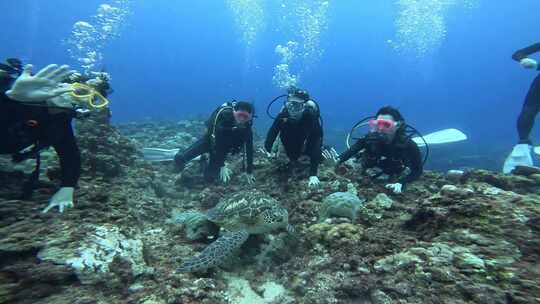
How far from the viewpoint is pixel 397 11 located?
3752 inches

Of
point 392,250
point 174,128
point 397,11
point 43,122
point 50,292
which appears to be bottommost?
point 174,128

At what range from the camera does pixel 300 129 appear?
23.6 ft

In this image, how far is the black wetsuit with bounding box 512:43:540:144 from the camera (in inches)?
323

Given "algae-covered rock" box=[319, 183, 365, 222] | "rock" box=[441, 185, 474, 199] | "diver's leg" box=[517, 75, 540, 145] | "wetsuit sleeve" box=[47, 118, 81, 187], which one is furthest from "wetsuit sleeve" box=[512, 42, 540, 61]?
"wetsuit sleeve" box=[47, 118, 81, 187]

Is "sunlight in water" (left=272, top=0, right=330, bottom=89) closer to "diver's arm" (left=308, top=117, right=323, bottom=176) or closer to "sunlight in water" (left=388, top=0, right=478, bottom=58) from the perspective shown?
"sunlight in water" (left=388, top=0, right=478, bottom=58)

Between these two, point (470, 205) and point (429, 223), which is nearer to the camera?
point (470, 205)

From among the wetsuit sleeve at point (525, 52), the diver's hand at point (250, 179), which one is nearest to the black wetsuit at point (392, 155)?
the diver's hand at point (250, 179)

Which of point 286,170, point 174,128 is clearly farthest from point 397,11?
point 286,170

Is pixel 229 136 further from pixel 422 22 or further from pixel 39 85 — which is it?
pixel 422 22

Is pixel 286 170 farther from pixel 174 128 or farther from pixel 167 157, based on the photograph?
pixel 174 128

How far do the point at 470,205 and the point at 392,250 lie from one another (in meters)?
0.99

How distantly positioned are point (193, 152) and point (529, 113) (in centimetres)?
933

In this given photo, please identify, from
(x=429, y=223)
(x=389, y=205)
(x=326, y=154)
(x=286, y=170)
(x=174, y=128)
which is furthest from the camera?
(x=174, y=128)

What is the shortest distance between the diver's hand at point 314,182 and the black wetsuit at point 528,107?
233 inches
